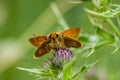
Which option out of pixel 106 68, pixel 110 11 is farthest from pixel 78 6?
pixel 110 11

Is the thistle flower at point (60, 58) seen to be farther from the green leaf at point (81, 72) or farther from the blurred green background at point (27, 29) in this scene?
the blurred green background at point (27, 29)

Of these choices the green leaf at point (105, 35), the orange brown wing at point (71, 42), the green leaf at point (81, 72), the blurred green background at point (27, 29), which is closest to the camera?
the green leaf at point (81, 72)

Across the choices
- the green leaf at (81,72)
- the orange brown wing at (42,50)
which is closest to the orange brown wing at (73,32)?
the orange brown wing at (42,50)

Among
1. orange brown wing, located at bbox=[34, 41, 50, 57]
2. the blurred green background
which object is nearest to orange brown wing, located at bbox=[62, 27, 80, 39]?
orange brown wing, located at bbox=[34, 41, 50, 57]

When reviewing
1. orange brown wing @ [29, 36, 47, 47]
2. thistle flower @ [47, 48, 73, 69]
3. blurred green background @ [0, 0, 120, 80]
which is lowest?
blurred green background @ [0, 0, 120, 80]

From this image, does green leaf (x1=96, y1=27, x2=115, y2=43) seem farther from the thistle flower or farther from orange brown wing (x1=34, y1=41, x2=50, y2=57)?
orange brown wing (x1=34, y1=41, x2=50, y2=57)

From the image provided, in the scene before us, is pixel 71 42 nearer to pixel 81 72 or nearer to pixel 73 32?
pixel 73 32

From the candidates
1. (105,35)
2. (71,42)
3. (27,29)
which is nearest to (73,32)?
(71,42)
